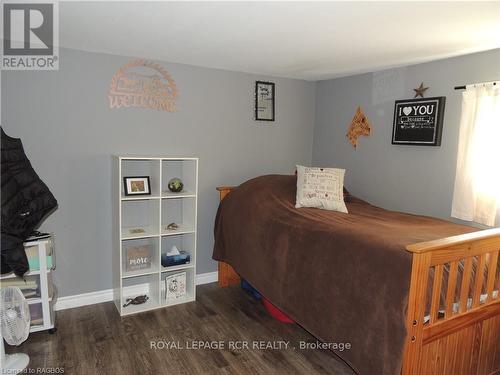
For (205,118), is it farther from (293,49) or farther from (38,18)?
(38,18)

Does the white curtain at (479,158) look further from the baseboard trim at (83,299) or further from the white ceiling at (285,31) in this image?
the baseboard trim at (83,299)

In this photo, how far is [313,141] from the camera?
13.2 ft

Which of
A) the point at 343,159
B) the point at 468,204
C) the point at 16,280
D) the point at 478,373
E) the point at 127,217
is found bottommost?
the point at 478,373

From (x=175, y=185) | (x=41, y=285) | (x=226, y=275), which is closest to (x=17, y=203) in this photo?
(x=41, y=285)

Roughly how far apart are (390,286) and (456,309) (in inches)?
18.7

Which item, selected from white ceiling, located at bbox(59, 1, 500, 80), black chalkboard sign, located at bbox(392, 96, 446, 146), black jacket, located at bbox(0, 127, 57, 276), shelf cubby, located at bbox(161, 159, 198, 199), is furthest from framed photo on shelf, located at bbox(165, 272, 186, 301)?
black chalkboard sign, located at bbox(392, 96, 446, 146)

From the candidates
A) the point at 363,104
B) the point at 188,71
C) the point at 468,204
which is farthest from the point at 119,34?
the point at 468,204

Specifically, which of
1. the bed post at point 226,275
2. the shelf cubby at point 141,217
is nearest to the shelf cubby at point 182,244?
the shelf cubby at point 141,217

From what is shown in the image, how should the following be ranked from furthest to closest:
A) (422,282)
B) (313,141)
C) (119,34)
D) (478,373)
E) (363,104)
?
(313,141)
(363,104)
(119,34)
(478,373)
(422,282)

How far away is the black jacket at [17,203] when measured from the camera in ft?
6.61

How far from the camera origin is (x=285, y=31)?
214cm

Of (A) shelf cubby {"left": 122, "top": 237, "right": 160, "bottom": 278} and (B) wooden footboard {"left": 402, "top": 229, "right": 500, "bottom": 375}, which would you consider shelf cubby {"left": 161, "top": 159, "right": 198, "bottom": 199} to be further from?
(B) wooden footboard {"left": 402, "top": 229, "right": 500, "bottom": 375}

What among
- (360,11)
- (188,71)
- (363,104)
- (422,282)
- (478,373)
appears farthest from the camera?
(363,104)

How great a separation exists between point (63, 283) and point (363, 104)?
316cm
